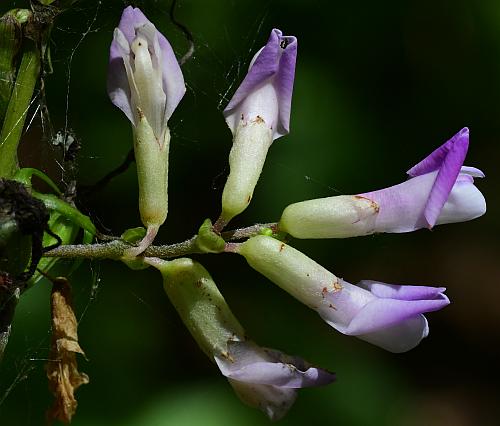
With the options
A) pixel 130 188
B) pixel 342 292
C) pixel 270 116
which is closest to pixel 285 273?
pixel 342 292

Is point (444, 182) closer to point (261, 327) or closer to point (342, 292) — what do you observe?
point (342, 292)

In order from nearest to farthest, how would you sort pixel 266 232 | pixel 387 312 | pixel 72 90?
pixel 387 312
pixel 266 232
pixel 72 90

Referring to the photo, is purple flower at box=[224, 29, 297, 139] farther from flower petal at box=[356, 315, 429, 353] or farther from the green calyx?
flower petal at box=[356, 315, 429, 353]

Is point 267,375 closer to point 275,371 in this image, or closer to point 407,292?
point 275,371

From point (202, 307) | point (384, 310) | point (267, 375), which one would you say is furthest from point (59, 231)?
point (384, 310)

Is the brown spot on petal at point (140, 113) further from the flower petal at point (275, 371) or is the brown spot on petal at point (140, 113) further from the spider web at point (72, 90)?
the spider web at point (72, 90)

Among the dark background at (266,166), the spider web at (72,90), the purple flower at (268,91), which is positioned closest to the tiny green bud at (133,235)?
the purple flower at (268,91)
